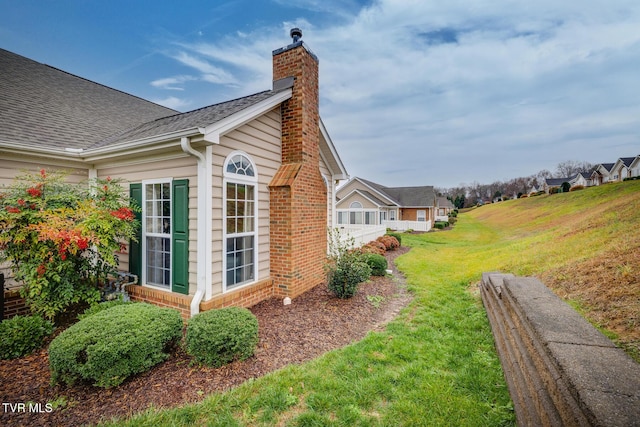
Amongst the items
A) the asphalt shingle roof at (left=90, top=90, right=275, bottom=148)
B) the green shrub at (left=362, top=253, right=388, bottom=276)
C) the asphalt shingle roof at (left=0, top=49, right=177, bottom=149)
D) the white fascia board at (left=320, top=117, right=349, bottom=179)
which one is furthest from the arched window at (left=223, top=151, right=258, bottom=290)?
the green shrub at (left=362, top=253, right=388, bottom=276)

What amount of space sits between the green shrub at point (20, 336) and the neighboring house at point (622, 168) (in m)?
61.7

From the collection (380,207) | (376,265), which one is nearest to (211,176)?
(376,265)

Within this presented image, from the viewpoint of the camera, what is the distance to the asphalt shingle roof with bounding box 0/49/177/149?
602cm

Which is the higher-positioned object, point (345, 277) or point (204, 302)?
point (345, 277)

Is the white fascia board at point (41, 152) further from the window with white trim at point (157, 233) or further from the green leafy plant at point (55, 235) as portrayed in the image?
the window with white trim at point (157, 233)

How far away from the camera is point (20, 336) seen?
4.14m

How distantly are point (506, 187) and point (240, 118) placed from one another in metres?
109

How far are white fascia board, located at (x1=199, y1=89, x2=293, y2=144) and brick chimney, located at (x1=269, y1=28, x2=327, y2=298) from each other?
0.52 m

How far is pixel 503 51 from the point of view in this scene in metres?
8.98

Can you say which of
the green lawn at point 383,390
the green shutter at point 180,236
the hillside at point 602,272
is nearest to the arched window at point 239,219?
the green shutter at point 180,236

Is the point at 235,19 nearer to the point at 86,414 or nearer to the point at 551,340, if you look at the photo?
the point at 86,414

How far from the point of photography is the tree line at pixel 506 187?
263 ft

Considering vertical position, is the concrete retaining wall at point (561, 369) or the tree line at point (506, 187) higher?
the tree line at point (506, 187)

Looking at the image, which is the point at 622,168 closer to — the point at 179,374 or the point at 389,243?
the point at 389,243
